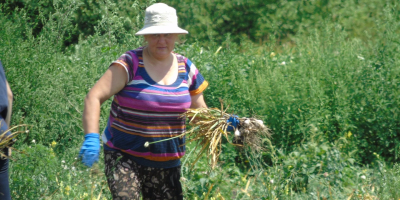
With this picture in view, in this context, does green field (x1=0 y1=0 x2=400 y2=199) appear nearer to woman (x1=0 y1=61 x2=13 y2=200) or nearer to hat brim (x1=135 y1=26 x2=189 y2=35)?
woman (x1=0 y1=61 x2=13 y2=200)

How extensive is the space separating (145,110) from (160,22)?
18.9 inches

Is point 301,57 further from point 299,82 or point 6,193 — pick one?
point 6,193

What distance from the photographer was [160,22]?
9.67ft

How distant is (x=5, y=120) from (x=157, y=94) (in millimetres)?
791

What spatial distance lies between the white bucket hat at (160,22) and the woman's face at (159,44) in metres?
0.04

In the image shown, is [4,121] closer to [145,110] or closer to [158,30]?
[145,110]

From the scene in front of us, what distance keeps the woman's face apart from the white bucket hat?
43 mm

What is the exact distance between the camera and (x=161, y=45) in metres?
2.94

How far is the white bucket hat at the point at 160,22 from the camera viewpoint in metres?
2.90

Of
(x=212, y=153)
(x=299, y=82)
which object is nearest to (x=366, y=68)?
(x=299, y=82)

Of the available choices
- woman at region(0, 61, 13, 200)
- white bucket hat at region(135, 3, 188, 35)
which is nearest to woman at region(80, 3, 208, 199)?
white bucket hat at region(135, 3, 188, 35)

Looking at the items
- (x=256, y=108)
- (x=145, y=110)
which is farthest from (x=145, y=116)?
(x=256, y=108)

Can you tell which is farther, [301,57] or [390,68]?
[301,57]

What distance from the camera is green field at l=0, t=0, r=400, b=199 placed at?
3771 mm
